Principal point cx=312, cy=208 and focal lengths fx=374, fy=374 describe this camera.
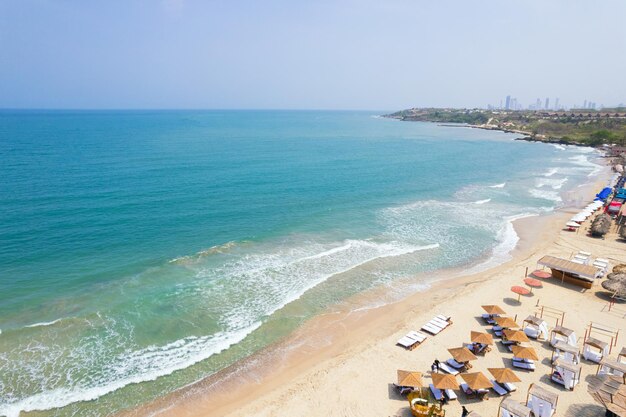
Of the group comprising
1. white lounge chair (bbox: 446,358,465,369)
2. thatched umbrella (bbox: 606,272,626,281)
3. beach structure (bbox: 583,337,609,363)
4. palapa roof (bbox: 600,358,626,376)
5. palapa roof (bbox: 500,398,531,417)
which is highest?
thatched umbrella (bbox: 606,272,626,281)

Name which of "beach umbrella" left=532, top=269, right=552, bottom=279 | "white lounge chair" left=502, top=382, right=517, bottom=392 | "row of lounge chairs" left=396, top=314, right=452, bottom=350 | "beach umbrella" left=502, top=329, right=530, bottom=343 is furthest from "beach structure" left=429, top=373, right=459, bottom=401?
"beach umbrella" left=532, top=269, right=552, bottom=279

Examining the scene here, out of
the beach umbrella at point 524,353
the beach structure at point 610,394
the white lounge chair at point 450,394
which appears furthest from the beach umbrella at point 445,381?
the beach structure at point 610,394

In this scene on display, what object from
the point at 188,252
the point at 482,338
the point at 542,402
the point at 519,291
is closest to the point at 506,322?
the point at 482,338

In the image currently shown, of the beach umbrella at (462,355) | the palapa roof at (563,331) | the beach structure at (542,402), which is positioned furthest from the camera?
the palapa roof at (563,331)

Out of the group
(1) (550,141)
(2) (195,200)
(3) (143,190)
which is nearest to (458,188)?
(2) (195,200)

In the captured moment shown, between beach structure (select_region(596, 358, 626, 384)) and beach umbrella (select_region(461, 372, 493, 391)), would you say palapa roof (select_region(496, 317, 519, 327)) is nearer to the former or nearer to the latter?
beach structure (select_region(596, 358, 626, 384))

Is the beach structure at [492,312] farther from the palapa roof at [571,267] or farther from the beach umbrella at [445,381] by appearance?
the palapa roof at [571,267]

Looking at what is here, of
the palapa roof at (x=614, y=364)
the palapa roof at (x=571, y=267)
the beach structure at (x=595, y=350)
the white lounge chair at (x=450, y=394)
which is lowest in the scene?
the white lounge chair at (x=450, y=394)
